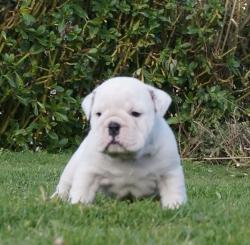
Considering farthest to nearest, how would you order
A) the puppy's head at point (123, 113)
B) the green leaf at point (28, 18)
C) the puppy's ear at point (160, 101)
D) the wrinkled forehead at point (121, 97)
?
the green leaf at point (28, 18) → the puppy's ear at point (160, 101) → the wrinkled forehead at point (121, 97) → the puppy's head at point (123, 113)

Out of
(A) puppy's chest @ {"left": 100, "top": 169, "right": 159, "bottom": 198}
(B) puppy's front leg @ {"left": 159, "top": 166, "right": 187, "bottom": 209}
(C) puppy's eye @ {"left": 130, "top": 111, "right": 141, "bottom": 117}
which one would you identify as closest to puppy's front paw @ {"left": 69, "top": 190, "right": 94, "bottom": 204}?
(A) puppy's chest @ {"left": 100, "top": 169, "right": 159, "bottom": 198}

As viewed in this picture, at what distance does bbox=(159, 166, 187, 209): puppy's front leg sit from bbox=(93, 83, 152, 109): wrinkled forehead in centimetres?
46

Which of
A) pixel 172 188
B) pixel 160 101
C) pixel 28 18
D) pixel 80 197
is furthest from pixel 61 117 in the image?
pixel 172 188

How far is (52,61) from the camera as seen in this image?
392 inches

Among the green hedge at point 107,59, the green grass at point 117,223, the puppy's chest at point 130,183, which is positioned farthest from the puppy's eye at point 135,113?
the green hedge at point 107,59

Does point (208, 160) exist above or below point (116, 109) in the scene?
below

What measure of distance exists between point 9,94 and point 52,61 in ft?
2.24

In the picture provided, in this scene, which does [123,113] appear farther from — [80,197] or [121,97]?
[80,197]

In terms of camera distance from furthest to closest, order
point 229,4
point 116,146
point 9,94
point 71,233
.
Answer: point 229,4
point 9,94
point 116,146
point 71,233

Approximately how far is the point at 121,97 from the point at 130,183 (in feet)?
1.75

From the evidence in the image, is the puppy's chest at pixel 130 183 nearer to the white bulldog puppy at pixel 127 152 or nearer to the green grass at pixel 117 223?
the white bulldog puppy at pixel 127 152

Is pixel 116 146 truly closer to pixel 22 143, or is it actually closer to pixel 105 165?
pixel 105 165

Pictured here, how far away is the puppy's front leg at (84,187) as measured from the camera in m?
4.81

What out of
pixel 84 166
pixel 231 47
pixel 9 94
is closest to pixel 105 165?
pixel 84 166
